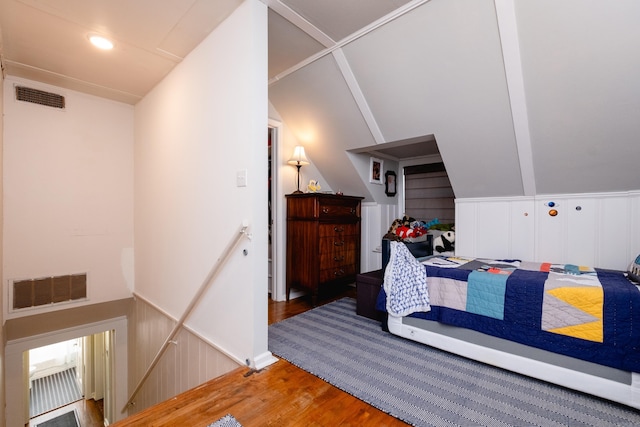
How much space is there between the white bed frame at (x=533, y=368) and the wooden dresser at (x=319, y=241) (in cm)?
105

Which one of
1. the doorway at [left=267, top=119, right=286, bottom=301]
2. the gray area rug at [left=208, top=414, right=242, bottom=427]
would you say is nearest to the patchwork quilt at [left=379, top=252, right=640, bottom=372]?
the gray area rug at [left=208, top=414, right=242, bottom=427]

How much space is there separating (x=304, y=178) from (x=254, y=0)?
203 centimetres

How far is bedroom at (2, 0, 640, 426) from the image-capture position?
1736mm

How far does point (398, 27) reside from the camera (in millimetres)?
1979

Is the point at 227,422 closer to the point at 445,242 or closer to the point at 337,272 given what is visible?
the point at 337,272

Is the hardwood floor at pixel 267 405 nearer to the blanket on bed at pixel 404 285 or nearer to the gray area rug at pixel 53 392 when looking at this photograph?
the blanket on bed at pixel 404 285

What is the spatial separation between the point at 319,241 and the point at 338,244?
344 millimetres

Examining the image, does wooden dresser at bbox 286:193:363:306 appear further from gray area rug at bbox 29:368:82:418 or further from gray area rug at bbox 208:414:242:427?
gray area rug at bbox 29:368:82:418

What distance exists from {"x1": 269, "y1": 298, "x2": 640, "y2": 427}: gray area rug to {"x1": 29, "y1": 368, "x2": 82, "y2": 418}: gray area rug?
230 inches

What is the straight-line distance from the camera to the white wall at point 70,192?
9.06 feet

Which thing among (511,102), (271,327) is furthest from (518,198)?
(271,327)

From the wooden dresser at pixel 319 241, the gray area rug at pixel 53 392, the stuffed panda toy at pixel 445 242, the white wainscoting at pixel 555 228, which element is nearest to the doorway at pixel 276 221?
the wooden dresser at pixel 319 241

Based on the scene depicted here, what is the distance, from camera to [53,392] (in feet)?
17.6

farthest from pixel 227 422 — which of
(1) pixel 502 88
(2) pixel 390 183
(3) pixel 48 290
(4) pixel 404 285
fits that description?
(2) pixel 390 183
